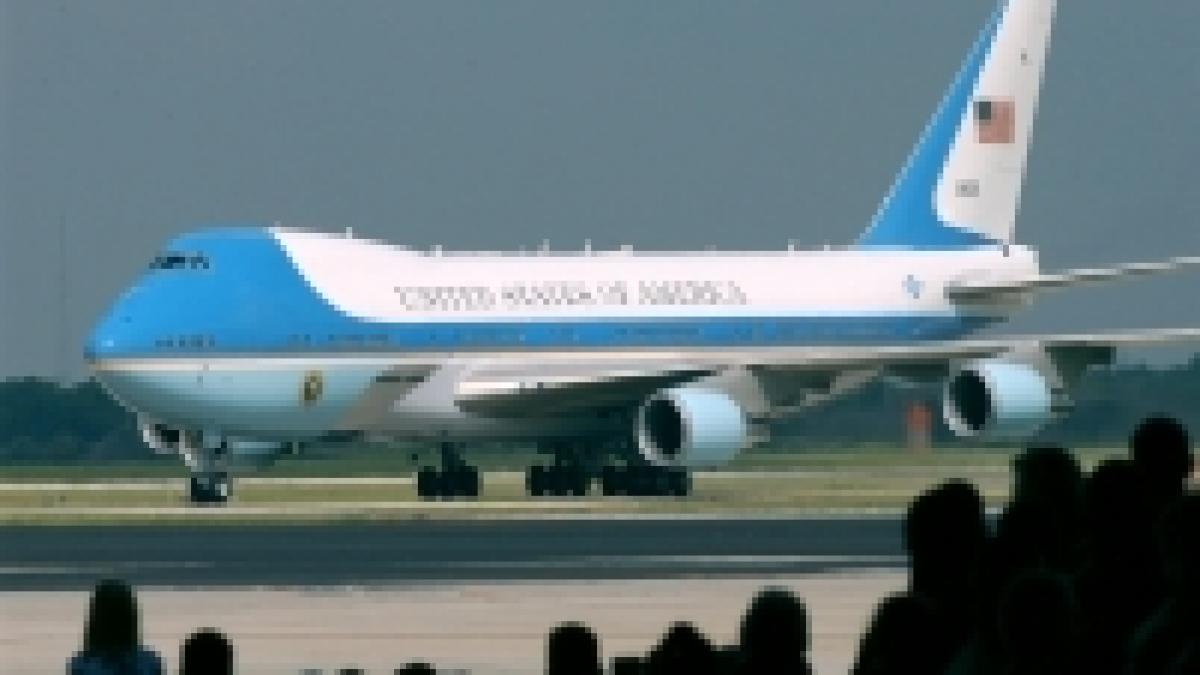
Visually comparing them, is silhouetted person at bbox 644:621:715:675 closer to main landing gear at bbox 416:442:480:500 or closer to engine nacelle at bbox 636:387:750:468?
engine nacelle at bbox 636:387:750:468

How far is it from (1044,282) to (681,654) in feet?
173

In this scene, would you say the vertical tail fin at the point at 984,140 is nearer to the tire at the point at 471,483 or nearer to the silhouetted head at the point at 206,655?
the tire at the point at 471,483

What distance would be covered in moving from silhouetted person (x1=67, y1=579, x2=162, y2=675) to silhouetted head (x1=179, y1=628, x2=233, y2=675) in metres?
1.27

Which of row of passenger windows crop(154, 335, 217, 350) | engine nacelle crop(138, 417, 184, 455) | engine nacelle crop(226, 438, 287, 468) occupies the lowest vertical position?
engine nacelle crop(226, 438, 287, 468)

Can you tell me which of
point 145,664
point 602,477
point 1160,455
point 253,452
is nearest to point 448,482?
point 602,477

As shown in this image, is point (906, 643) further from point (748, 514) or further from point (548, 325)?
point (548, 325)

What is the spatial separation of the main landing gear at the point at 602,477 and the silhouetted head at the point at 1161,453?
46.8m

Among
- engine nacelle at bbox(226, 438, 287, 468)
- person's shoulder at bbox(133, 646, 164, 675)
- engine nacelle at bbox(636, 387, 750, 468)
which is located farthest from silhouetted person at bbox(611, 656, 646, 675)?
engine nacelle at bbox(226, 438, 287, 468)

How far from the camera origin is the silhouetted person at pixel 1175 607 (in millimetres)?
3559

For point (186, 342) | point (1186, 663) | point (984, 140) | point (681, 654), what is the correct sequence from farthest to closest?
point (984, 140) < point (186, 342) < point (681, 654) < point (1186, 663)

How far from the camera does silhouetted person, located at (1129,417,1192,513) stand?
4.27m

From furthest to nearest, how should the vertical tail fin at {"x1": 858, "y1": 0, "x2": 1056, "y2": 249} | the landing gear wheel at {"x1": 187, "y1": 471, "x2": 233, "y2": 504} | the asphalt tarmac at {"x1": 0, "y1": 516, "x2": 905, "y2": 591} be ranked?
the vertical tail fin at {"x1": 858, "y1": 0, "x2": 1056, "y2": 249} → the landing gear wheel at {"x1": 187, "y1": 471, "x2": 233, "y2": 504} → the asphalt tarmac at {"x1": 0, "y1": 516, "x2": 905, "y2": 591}

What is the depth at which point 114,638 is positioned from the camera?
5.43 meters

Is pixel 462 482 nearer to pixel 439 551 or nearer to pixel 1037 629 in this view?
pixel 439 551
